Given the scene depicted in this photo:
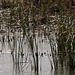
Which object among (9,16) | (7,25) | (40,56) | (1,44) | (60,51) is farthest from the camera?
(9,16)

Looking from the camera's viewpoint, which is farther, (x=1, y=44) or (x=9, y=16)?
(x=9, y=16)

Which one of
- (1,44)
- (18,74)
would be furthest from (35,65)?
(1,44)

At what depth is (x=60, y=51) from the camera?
291 cm

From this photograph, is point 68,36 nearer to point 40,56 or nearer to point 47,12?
point 40,56

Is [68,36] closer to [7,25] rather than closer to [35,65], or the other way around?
[35,65]

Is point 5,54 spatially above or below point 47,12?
below

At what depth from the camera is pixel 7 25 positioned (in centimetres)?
452

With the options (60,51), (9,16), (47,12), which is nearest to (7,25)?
(9,16)

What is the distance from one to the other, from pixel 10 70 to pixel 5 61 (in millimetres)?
274

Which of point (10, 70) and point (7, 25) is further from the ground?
point (7, 25)

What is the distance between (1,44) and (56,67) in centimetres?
112

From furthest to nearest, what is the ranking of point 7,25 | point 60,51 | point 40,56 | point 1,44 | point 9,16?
point 9,16 < point 7,25 < point 1,44 < point 40,56 < point 60,51

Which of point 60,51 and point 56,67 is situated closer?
point 56,67

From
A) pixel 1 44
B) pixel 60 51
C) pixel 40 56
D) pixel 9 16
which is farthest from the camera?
pixel 9 16
